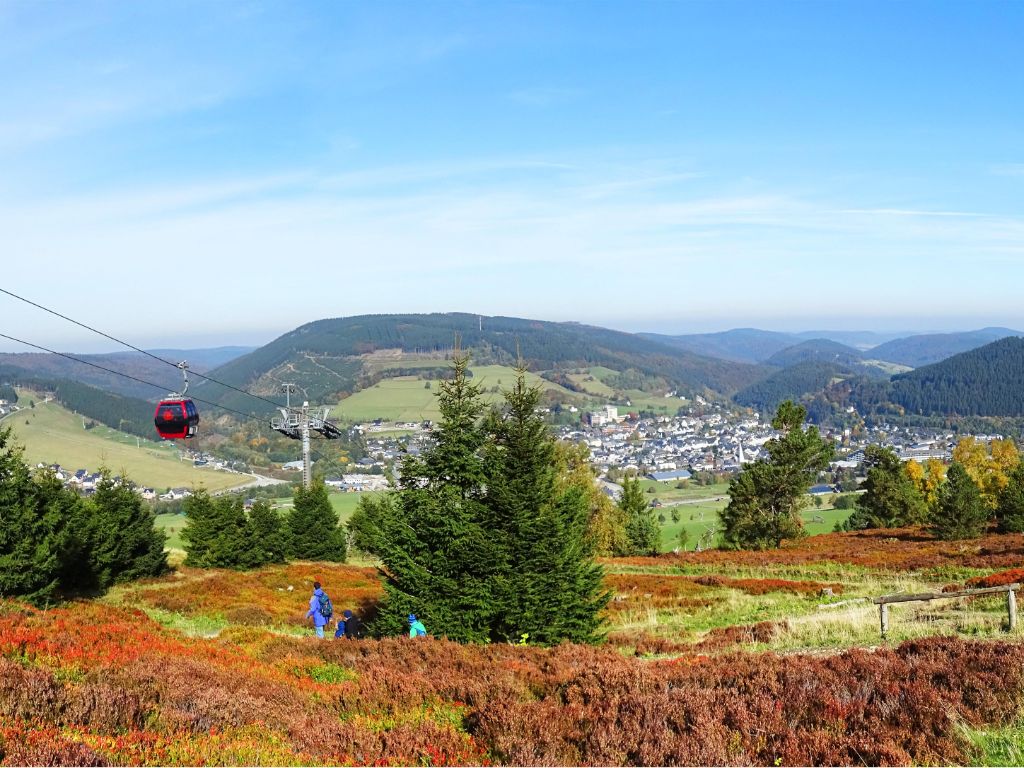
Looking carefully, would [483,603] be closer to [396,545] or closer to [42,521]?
[396,545]

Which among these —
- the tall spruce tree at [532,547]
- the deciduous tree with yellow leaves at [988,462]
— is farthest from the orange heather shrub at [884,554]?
the deciduous tree with yellow leaves at [988,462]

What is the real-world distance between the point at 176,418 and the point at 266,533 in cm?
2578

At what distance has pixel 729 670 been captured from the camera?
9812mm

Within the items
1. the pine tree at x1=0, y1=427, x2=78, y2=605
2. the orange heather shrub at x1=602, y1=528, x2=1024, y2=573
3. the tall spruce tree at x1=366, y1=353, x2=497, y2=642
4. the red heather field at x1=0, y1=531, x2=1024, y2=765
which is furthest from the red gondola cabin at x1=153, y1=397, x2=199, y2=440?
the orange heather shrub at x1=602, y1=528, x2=1024, y2=573

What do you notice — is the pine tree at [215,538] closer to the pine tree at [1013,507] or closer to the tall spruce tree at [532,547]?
the tall spruce tree at [532,547]

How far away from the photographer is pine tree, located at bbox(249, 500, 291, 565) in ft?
147

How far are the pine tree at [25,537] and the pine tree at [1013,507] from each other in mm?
55793

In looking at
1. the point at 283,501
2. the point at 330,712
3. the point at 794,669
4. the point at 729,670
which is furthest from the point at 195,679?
the point at 283,501

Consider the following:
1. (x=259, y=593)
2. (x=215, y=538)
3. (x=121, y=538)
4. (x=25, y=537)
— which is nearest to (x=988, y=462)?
(x=215, y=538)

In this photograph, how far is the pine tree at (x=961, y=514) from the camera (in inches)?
1831

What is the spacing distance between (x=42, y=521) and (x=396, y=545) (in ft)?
49.7

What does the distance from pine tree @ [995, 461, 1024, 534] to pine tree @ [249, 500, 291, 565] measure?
5029 centimetres

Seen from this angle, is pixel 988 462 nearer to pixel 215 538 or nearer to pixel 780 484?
pixel 780 484

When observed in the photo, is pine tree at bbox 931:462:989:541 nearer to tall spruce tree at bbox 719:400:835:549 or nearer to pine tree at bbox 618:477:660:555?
tall spruce tree at bbox 719:400:835:549
